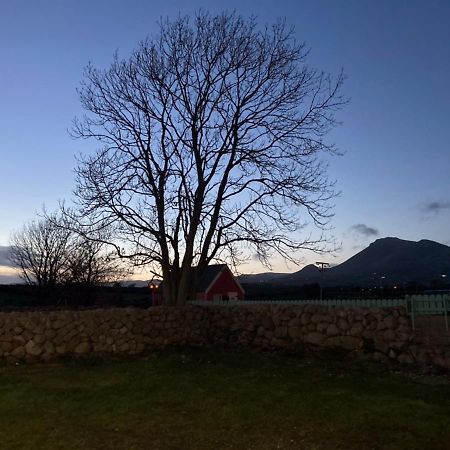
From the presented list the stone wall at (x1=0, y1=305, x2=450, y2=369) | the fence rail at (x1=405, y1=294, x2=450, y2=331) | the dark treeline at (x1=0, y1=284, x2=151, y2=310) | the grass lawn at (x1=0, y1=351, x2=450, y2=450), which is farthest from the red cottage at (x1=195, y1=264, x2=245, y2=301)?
the grass lawn at (x1=0, y1=351, x2=450, y2=450)

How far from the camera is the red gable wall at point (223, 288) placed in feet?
115

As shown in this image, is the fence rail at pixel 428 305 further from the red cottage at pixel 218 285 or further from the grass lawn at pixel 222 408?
the red cottage at pixel 218 285

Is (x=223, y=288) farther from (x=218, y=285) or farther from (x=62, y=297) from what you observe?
(x=62, y=297)

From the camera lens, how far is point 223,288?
118 feet

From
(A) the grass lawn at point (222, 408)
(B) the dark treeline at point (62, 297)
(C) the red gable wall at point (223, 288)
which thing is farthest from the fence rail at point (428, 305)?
(C) the red gable wall at point (223, 288)

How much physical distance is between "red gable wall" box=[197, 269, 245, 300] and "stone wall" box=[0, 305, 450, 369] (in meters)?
A: 19.7

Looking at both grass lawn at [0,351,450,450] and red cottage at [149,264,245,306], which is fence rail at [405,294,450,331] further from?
red cottage at [149,264,245,306]

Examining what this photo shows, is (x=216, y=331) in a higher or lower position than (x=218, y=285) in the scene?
lower

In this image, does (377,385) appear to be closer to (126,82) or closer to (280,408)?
(280,408)

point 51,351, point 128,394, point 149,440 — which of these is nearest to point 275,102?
point 51,351

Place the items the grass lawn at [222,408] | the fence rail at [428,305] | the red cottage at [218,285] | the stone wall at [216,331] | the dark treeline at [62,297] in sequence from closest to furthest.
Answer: the grass lawn at [222,408]
the fence rail at [428,305]
the stone wall at [216,331]
the dark treeline at [62,297]
the red cottage at [218,285]

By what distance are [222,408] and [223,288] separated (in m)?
28.2

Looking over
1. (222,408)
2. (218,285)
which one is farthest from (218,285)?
(222,408)

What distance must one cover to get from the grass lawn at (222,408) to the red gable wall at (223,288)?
23.5 meters
